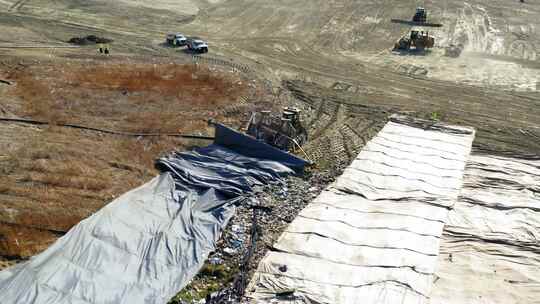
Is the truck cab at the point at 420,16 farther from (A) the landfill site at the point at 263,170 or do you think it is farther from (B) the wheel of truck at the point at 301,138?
(B) the wheel of truck at the point at 301,138

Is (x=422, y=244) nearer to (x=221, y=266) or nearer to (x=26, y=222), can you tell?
(x=221, y=266)

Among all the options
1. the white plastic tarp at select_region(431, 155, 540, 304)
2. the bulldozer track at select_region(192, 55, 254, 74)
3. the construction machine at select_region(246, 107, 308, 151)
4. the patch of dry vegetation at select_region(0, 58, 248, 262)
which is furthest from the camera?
the bulldozer track at select_region(192, 55, 254, 74)

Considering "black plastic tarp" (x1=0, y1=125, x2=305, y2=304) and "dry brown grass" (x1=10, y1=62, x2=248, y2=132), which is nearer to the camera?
"black plastic tarp" (x1=0, y1=125, x2=305, y2=304)

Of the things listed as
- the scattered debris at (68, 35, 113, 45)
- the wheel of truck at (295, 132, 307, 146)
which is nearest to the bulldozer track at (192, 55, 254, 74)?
the scattered debris at (68, 35, 113, 45)

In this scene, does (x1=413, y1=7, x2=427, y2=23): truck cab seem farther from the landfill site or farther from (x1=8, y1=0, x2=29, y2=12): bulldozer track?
(x1=8, y1=0, x2=29, y2=12): bulldozer track

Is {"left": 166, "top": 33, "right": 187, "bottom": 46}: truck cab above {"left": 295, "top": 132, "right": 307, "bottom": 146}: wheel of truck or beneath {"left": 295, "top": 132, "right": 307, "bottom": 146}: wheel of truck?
above

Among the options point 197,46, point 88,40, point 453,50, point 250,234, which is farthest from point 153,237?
point 453,50

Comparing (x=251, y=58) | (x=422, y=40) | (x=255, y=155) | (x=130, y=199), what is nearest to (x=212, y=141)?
(x=255, y=155)
